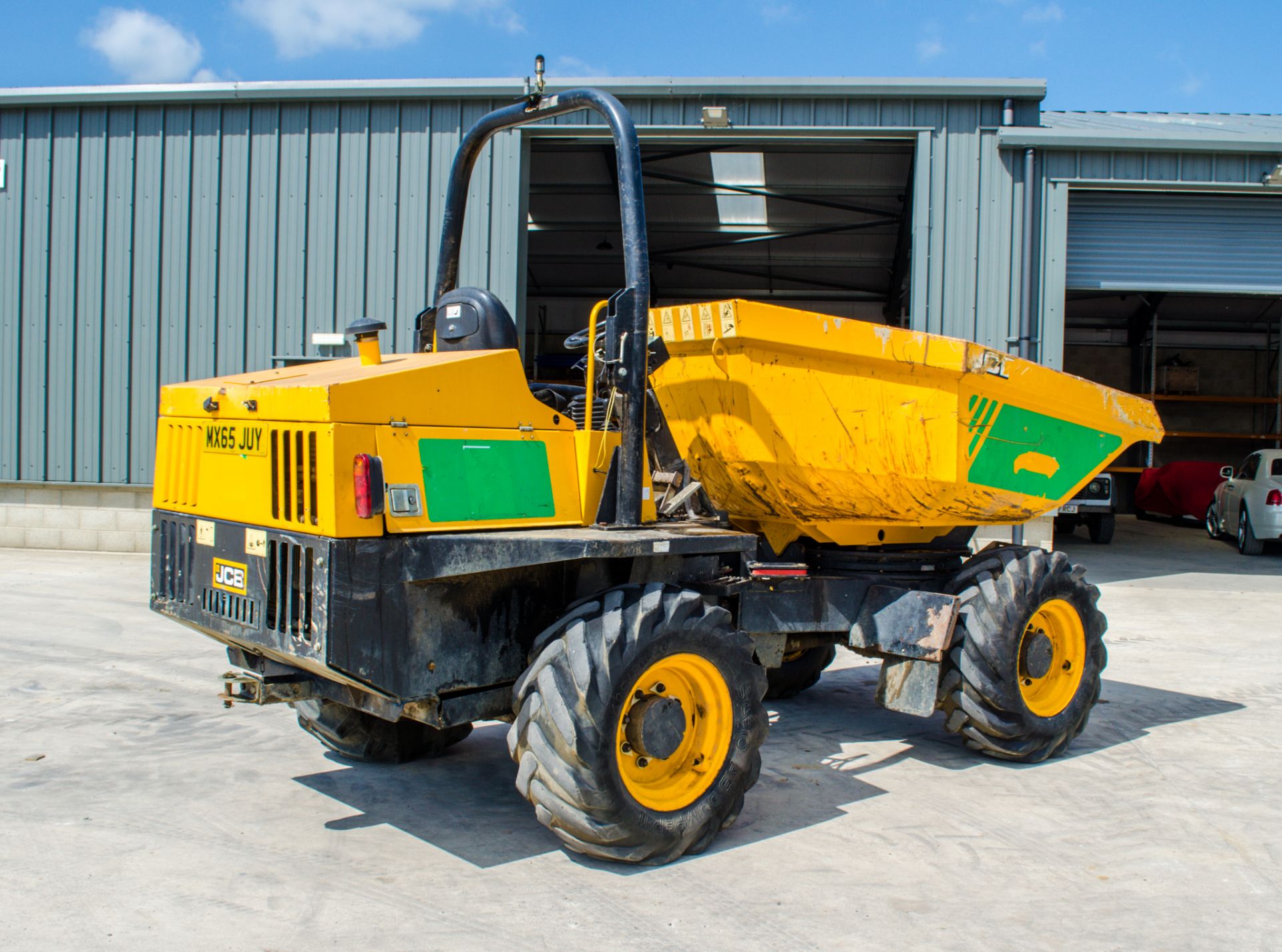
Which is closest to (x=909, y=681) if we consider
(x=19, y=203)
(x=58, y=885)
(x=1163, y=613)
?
(x=58, y=885)

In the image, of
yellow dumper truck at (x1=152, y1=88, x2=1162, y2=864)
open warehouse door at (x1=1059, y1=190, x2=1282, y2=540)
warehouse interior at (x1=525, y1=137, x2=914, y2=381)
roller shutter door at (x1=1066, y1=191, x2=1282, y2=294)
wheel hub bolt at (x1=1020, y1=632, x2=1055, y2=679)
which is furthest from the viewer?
open warehouse door at (x1=1059, y1=190, x2=1282, y2=540)

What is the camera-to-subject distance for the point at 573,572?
14.9ft

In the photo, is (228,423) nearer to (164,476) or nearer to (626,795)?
(164,476)

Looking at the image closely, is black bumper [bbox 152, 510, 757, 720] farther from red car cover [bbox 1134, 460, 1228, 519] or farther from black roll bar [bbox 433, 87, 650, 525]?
red car cover [bbox 1134, 460, 1228, 519]

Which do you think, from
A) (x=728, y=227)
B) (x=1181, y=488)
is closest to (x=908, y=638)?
(x=728, y=227)

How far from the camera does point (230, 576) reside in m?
4.14

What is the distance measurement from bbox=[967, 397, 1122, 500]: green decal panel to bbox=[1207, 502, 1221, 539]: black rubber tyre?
16160 millimetres

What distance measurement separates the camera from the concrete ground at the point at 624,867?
11.7 ft

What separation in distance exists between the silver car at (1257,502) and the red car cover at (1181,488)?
8.55 ft

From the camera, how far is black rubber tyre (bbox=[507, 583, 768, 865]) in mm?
3857

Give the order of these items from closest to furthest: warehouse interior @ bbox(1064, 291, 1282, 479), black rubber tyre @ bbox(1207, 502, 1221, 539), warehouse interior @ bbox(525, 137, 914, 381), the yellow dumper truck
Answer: the yellow dumper truck < warehouse interior @ bbox(525, 137, 914, 381) < black rubber tyre @ bbox(1207, 502, 1221, 539) < warehouse interior @ bbox(1064, 291, 1282, 479)

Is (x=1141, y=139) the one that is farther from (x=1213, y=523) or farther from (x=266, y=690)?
(x=266, y=690)

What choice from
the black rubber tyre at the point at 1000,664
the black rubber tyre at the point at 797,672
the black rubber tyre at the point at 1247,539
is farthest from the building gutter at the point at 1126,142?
the black rubber tyre at the point at 1000,664

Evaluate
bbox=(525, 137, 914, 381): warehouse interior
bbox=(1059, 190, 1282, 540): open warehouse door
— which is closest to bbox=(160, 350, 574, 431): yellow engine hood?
bbox=(525, 137, 914, 381): warehouse interior
